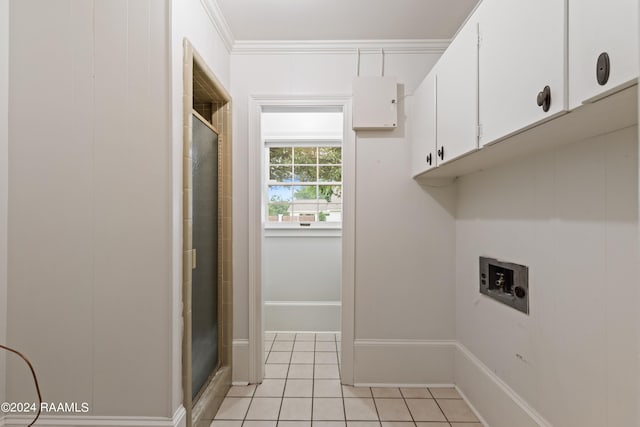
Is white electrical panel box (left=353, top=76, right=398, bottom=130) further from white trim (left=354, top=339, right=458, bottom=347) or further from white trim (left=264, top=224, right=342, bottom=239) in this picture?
white trim (left=354, top=339, right=458, bottom=347)

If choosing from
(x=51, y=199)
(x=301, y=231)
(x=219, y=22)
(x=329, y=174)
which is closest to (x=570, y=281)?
(x=51, y=199)

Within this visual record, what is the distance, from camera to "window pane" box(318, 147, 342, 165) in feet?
11.8

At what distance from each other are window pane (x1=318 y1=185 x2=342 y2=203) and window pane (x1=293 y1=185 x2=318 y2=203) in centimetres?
7

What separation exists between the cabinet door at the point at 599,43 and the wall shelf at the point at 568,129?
32 mm

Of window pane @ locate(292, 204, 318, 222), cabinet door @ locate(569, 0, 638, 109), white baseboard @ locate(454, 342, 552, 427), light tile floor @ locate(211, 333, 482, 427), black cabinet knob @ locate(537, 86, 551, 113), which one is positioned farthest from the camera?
window pane @ locate(292, 204, 318, 222)

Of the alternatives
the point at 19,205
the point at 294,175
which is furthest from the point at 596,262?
the point at 294,175

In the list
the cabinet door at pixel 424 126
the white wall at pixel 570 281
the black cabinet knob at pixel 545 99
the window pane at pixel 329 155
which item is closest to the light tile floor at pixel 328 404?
the white wall at pixel 570 281

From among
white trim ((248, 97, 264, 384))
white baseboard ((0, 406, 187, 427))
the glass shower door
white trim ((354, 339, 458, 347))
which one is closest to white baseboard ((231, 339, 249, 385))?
white trim ((248, 97, 264, 384))

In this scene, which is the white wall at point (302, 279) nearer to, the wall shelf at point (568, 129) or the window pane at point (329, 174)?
the window pane at point (329, 174)

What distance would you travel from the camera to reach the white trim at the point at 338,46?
7.59 feet

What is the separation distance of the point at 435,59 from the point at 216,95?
61.1 inches

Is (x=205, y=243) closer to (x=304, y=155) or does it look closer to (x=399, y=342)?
(x=399, y=342)

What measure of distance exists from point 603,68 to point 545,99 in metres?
0.18

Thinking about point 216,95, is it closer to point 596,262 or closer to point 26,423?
point 26,423
